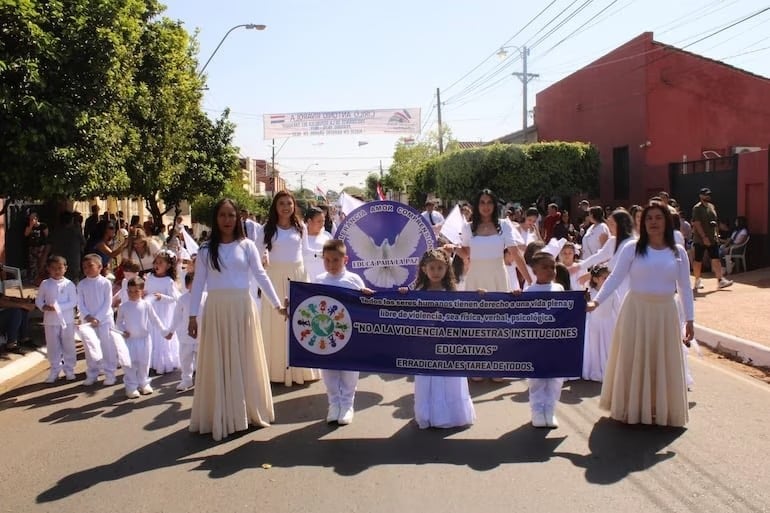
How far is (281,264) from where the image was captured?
24.7 feet

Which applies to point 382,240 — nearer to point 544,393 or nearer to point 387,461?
point 544,393

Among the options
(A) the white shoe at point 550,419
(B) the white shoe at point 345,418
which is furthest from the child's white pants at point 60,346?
(A) the white shoe at point 550,419

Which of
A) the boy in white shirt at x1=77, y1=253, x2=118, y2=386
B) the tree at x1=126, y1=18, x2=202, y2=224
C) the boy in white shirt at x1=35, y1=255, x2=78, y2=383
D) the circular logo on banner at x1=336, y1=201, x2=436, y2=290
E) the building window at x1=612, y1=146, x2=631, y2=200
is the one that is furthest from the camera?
the building window at x1=612, y1=146, x2=631, y2=200

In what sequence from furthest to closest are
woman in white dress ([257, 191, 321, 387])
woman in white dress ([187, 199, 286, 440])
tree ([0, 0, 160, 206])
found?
tree ([0, 0, 160, 206]), woman in white dress ([257, 191, 321, 387]), woman in white dress ([187, 199, 286, 440])

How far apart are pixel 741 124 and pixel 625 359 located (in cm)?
2450

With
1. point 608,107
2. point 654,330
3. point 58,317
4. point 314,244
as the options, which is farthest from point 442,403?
point 608,107

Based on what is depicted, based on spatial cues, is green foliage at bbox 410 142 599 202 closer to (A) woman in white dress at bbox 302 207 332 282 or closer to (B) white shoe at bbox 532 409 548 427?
(A) woman in white dress at bbox 302 207 332 282

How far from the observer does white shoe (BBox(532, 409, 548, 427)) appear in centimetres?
584

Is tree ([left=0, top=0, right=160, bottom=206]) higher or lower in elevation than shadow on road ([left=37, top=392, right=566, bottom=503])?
higher

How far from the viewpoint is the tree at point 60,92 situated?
325 inches

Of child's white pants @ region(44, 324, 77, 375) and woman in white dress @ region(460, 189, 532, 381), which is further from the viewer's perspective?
child's white pants @ region(44, 324, 77, 375)

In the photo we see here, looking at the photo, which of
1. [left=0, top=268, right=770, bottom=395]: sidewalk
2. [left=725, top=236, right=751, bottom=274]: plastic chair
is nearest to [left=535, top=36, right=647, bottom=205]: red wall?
[left=725, top=236, right=751, bottom=274]: plastic chair

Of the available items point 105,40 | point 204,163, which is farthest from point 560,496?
point 204,163

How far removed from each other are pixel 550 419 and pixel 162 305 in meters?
4.93
